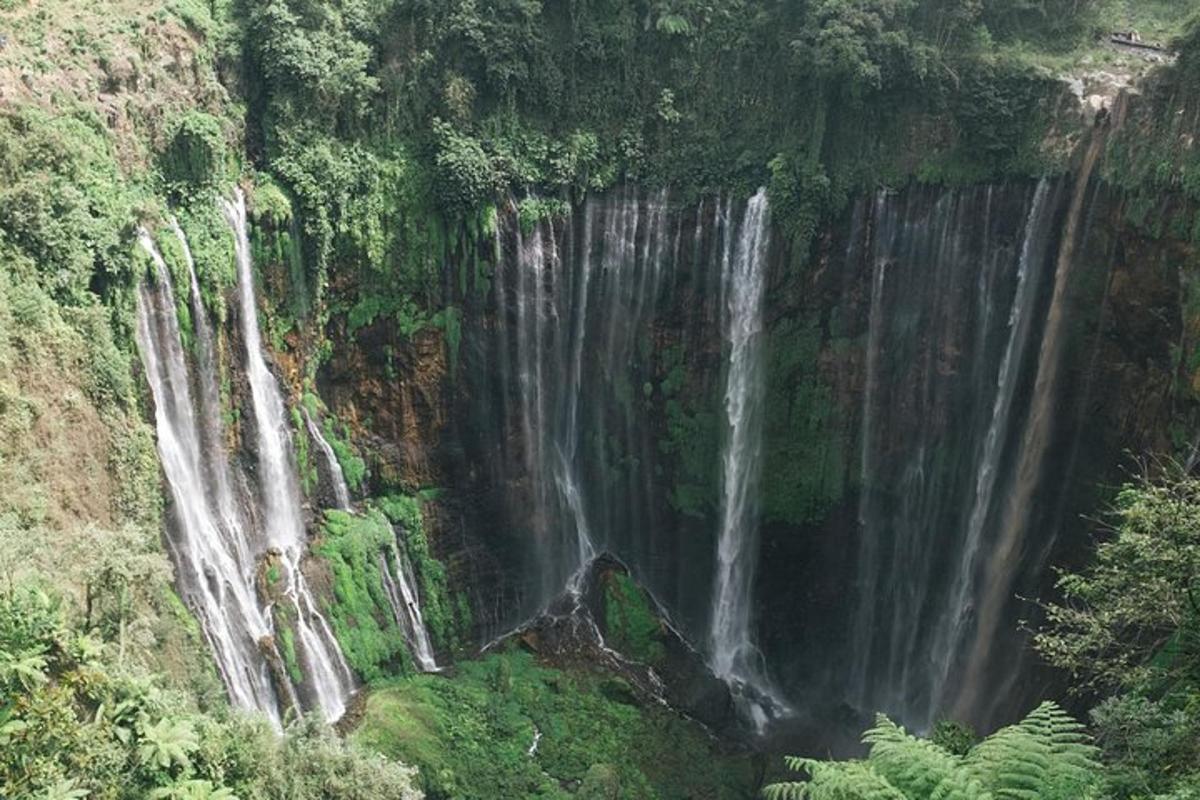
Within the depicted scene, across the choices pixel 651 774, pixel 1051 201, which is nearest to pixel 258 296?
pixel 651 774

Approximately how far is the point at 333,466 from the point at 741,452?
31.2 feet

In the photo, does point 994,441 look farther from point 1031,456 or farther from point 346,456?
point 346,456

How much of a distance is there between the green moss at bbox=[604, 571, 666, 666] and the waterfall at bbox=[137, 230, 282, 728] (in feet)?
26.0

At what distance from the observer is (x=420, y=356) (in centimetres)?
2402

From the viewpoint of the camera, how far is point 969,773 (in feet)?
28.9

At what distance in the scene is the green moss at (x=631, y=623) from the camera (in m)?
24.4

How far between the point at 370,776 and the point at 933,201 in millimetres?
16592

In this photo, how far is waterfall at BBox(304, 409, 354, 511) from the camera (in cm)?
2264

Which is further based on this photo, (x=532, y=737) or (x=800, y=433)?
(x=800, y=433)

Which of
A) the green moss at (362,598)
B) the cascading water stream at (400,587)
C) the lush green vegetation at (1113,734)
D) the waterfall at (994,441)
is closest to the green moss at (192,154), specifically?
the cascading water stream at (400,587)

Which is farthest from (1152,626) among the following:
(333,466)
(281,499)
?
(333,466)

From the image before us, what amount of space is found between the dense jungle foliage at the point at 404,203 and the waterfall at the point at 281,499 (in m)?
0.56

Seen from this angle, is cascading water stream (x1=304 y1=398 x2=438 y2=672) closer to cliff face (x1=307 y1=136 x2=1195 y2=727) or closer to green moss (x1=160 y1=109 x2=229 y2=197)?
cliff face (x1=307 y1=136 x2=1195 y2=727)

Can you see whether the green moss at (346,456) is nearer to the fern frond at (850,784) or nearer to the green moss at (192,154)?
the green moss at (192,154)
